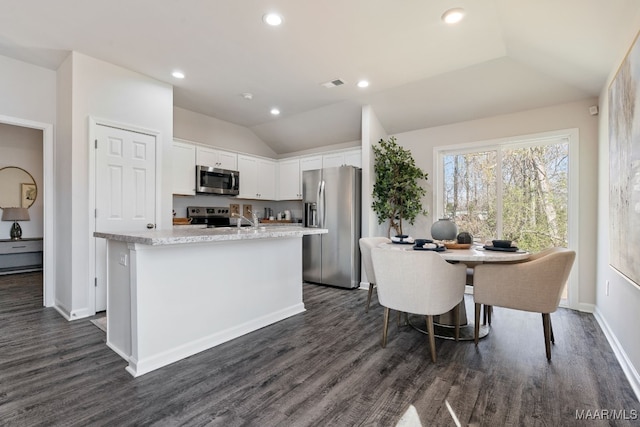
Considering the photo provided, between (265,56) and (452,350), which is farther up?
(265,56)

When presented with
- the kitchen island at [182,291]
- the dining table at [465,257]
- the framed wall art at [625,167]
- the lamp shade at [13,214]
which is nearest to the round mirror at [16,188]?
the lamp shade at [13,214]

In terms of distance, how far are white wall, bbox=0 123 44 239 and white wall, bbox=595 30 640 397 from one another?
8268 millimetres

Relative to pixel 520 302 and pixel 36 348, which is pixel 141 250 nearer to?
pixel 36 348

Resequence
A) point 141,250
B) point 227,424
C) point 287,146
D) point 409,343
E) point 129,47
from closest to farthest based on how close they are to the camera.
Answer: point 227,424 < point 141,250 < point 409,343 < point 129,47 < point 287,146

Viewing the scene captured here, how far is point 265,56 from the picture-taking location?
319cm

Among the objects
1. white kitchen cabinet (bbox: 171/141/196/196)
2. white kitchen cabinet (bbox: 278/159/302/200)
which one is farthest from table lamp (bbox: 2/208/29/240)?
white kitchen cabinet (bbox: 278/159/302/200)

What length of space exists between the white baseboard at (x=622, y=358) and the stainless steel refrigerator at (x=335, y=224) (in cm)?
273

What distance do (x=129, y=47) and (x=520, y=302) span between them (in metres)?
4.24

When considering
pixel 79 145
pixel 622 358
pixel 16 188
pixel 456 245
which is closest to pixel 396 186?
pixel 456 245

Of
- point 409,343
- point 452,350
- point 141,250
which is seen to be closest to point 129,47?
point 141,250

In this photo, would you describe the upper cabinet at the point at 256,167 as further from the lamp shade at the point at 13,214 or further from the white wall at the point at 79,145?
the lamp shade at the point at 13,214

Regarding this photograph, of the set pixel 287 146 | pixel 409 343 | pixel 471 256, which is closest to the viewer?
pixel 471 256

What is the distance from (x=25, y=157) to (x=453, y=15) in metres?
7.41

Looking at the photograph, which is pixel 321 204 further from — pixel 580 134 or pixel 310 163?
pixel 580 134
